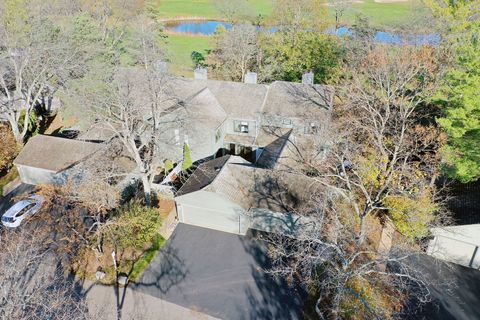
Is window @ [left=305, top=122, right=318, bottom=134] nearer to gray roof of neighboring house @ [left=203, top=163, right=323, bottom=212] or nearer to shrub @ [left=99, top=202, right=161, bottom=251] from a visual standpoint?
gray roof of neighboring house @ [left=203, top=163, right=323, bottom=212]

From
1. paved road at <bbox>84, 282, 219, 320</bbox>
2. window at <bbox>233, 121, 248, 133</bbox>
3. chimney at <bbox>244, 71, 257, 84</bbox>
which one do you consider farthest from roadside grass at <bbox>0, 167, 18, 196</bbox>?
chimney at <bbox>244, 71, 257, 84</bbox>

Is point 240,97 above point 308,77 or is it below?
below

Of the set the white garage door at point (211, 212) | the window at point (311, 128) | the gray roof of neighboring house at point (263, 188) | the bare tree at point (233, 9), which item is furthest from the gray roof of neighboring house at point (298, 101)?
the bare tree at point (233, 9)

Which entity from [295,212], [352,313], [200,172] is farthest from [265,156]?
[352,313]

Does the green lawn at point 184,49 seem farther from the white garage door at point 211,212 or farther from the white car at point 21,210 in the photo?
the white garage door at point 211,212

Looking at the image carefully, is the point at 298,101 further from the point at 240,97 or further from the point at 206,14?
the point at 206,14

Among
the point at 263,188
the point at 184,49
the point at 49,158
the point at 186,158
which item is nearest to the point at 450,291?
the point at 263,188
